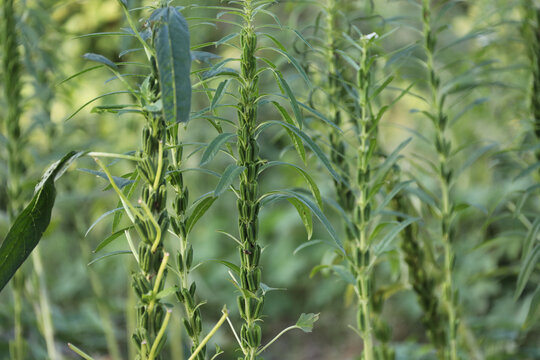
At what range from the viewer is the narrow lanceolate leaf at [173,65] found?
0.37 m

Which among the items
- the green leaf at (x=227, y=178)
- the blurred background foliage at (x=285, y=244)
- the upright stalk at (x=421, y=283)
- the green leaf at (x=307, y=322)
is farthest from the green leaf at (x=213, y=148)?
the blurred background foliage at (x=285, y=244)

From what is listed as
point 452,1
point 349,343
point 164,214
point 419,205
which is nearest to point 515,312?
point 349,343

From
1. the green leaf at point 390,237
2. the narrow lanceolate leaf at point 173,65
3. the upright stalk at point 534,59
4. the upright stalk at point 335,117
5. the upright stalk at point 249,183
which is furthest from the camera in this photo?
the upright stalk at point 534,59

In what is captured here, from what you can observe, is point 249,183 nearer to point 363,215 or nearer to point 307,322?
point 307,322

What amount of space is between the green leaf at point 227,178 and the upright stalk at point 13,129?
0.68 metres

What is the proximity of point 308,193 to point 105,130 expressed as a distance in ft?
6.34

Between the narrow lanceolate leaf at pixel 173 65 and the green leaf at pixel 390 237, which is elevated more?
the narrow lanceolate leaf at pixel 173 65

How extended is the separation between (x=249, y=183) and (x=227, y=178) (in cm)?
6

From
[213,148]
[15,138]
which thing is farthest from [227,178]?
[15,138]

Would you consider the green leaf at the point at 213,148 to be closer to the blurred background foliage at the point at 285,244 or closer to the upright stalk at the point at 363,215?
the upright stalk at the point at 363,215

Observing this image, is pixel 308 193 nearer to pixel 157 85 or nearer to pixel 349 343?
pixel 157 85

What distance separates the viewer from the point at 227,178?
441 mm

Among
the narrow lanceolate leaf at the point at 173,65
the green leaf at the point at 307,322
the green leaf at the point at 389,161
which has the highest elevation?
the narrow lanceolate leaf at the point at 173,65

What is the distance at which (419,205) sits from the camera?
1006 mm
